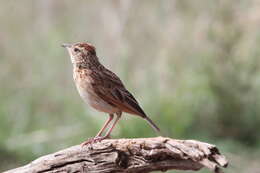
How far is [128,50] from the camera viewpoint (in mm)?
12578

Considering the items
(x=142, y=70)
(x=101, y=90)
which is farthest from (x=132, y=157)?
(x=142, y=70)

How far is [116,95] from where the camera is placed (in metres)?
7.05

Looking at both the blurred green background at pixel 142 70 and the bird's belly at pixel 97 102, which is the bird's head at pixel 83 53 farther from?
the blurred green background at pixel 142 70

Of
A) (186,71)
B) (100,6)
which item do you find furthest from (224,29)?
(100,6)

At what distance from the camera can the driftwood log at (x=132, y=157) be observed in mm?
5402

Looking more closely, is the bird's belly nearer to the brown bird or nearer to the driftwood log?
the brown bird

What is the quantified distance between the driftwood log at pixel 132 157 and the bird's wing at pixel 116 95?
63 centimetres

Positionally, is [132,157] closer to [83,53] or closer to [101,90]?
[101,90]

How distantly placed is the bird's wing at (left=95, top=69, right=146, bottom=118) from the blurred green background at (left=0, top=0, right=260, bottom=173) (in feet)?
9.74

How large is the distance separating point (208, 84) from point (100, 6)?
3.37m

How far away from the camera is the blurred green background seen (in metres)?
11.2


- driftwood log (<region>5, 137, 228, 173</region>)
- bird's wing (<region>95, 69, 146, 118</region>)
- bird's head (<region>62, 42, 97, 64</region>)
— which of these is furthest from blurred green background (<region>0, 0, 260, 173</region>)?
driftwood log (<region>5, 137, 228, 173</region>)

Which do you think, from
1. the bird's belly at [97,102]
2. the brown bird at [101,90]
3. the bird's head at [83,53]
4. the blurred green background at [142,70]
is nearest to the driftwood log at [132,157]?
the brown bird at [101,90]

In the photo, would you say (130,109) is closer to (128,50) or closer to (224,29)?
(224,29)
